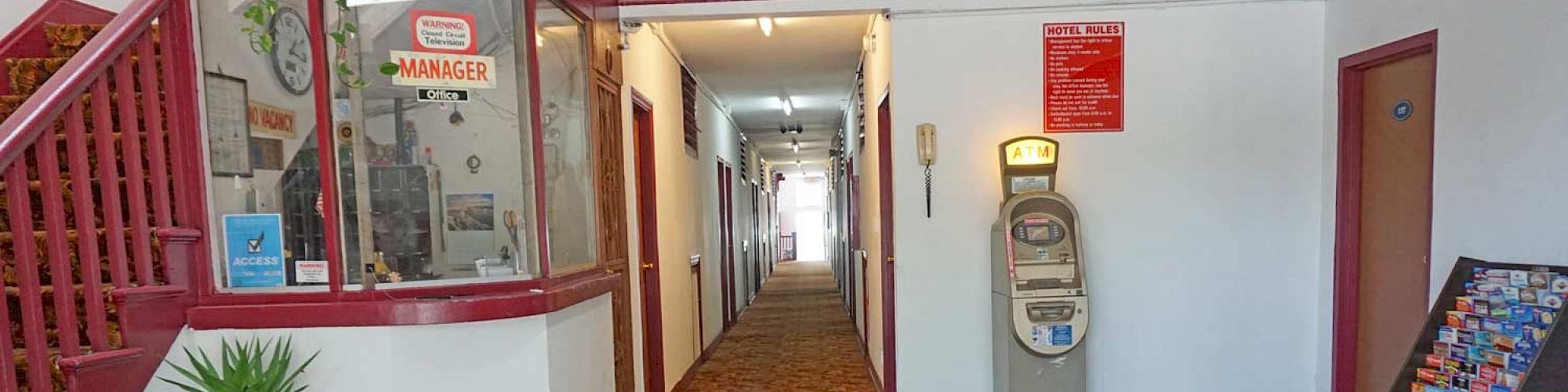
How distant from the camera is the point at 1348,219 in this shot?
3.01m

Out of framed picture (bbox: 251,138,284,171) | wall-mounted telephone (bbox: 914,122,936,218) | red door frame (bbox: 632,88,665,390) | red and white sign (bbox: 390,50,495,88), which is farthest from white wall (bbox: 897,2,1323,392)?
framed picture (bbox: 251,138,284,171)

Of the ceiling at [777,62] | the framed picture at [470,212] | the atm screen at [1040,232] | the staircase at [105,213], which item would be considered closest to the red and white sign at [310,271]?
the staircase at [105,213]

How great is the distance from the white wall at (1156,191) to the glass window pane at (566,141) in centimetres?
140

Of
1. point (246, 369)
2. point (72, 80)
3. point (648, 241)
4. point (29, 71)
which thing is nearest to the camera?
point (72, 80)

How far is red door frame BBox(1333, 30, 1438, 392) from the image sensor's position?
297cm

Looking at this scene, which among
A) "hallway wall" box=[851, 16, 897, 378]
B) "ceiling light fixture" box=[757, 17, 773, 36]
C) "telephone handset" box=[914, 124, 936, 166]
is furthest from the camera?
"ceiling light fixture" box=[757, 17, 773, 36]

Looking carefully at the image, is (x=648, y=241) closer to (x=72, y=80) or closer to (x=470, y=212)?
(x=470, y=212)

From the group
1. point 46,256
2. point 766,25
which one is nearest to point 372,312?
point 46,256

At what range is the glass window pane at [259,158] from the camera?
2295mm

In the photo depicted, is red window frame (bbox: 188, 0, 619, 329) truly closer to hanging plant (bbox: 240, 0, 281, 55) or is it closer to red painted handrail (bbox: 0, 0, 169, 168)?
hanging plant (bbox: 240, 0, 281, 55)

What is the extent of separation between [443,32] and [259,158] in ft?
2.57

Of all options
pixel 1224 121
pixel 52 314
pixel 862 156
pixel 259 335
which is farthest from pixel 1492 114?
pixel 52 314

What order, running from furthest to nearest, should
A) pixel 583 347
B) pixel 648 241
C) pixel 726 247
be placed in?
pixel 726 247
pixel 648 241
pixel 583 347

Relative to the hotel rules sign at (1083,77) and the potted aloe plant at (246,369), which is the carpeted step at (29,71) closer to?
the potted aloe plant at (246,369)
